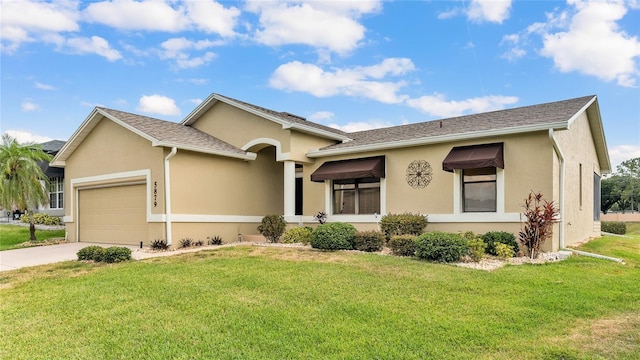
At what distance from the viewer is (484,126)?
1423 centimetres

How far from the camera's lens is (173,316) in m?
6.46

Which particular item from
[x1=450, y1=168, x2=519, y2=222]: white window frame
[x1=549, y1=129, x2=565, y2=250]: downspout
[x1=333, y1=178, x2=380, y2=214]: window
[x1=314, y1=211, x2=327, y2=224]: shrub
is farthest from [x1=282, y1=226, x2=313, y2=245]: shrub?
[x1=549, y1=129, x2=565, y2=250]: downspout

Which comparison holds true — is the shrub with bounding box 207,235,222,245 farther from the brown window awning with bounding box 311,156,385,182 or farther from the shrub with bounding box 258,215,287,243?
the brown window awning with bounding box 311,156,385,182

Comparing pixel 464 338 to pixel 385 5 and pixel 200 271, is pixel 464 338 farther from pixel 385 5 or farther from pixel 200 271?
pixel 385 5

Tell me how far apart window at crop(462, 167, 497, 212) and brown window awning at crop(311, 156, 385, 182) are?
3.22m

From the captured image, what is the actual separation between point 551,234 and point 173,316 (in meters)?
11.1

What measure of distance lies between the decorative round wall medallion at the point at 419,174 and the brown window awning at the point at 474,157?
41.9 inches

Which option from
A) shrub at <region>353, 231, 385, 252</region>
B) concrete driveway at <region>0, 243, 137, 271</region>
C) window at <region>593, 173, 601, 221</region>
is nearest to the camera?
concrete driveway at <region>0, 243, 137, 271</region>

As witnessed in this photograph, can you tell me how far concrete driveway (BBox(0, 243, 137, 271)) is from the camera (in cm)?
1226

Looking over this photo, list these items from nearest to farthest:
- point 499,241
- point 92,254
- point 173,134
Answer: point 92,254 → point 499,241 → point 173,134

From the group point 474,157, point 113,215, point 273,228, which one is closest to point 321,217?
point 273,228

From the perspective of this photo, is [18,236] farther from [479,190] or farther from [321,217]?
[479,190]

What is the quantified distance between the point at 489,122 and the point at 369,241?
645 cm

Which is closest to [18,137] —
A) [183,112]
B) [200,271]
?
[183,112]
